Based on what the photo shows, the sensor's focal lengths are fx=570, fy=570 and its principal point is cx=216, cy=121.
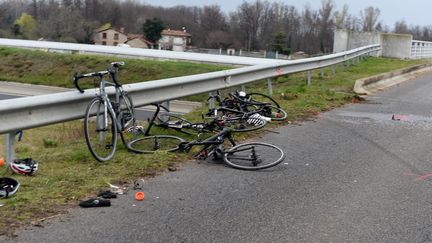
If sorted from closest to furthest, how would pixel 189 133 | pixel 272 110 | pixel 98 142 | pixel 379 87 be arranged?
pixel 98 142 < pixel 189 133 < pixel 272 110 < pixel 379 87

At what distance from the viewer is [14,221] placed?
4.48m

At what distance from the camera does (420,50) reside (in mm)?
33719

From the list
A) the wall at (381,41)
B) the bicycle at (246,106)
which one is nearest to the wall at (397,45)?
the wall at (381,41)

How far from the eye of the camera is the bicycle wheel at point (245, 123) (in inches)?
347

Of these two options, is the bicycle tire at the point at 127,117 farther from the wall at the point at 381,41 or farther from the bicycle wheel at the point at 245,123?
the wall at the point at 381,41

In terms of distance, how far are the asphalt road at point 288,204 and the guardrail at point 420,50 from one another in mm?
24982

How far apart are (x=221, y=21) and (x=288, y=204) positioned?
125217 millimetres

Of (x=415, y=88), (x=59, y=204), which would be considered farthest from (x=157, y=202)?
(x=415, y=88)

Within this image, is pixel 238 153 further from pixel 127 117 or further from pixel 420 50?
pixel 420 50

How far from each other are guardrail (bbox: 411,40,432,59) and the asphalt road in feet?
82.0

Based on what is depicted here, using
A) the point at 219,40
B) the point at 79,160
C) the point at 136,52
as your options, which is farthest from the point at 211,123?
the point at 219,40

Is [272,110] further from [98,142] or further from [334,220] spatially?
[334,220]

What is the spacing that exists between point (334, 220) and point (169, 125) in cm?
382

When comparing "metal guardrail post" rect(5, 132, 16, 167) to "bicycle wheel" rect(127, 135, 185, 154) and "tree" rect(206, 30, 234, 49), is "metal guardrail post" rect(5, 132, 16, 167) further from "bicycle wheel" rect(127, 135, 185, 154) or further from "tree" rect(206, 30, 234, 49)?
"tree" rect(206, 30, 234, 49)
